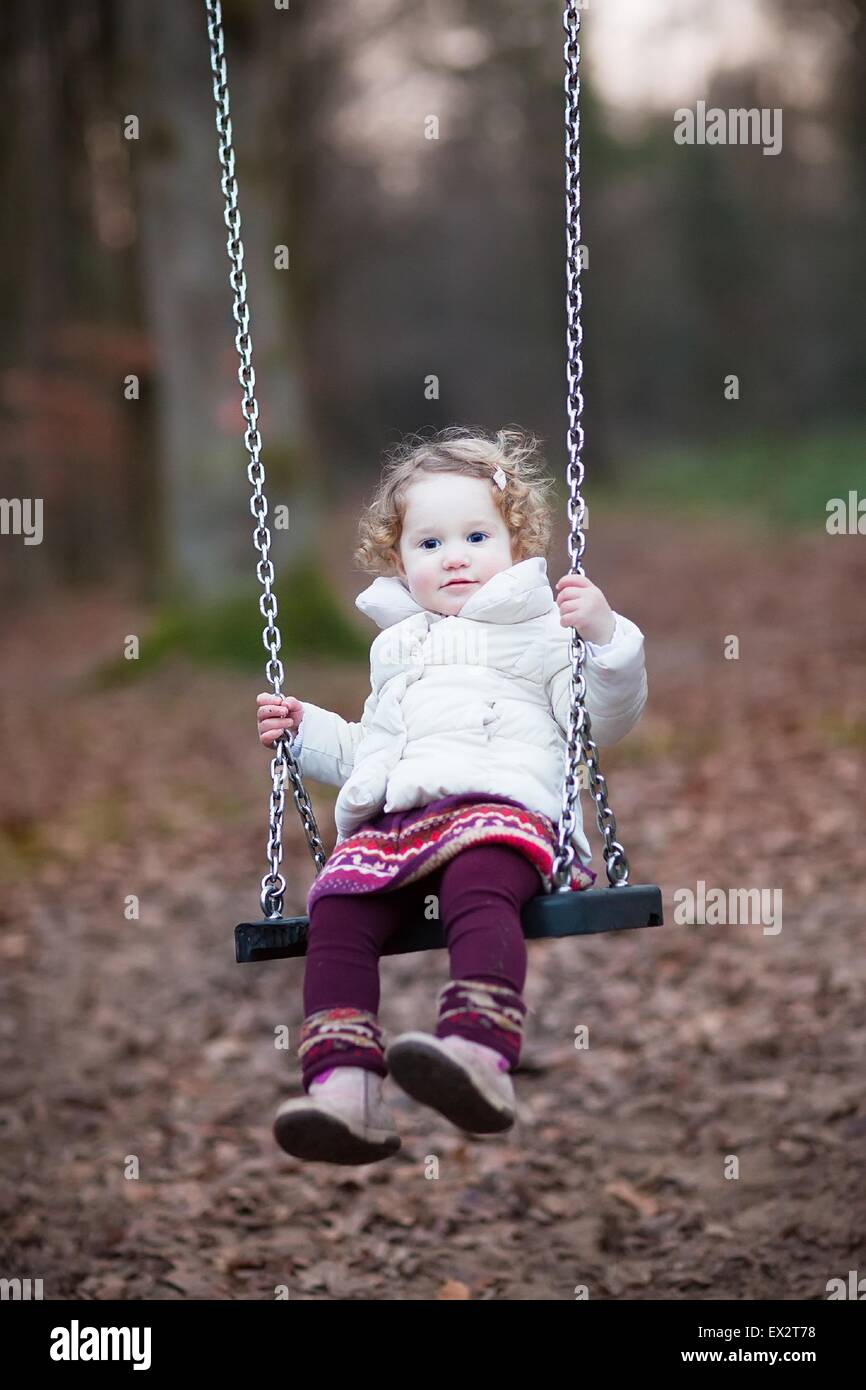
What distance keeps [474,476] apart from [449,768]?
25.4 inches

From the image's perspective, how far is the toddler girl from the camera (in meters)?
2.93

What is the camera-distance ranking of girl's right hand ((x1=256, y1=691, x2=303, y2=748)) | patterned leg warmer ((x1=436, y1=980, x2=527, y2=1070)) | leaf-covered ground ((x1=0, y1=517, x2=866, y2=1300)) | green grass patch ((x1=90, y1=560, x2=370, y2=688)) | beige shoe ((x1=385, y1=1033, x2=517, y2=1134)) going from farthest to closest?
green grass patch ((x1=90, y1=560, x2=370, y2=688)) < leaf-covered ground ((x1=0, y1=517, x2=866, y2=1300)) < girl's right hand ((x1=256, y1=691, x2=303, y2=748)) < patterned leg warmer ((x1=436, y1=980, x2=527, y2=1070)) < beige shoe ((x1=385, y1=1033, x2=517, y2=1134))

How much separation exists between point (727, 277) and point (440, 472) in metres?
26.4

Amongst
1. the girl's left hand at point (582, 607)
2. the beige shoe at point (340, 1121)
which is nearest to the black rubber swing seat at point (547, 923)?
the beige shoe at point (340, 1121)

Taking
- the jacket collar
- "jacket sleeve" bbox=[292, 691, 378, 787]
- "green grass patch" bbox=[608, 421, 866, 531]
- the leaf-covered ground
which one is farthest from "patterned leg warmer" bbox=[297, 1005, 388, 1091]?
"green grass patch" bbox=[608, 421, 866, 531]

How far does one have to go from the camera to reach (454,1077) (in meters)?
2.81

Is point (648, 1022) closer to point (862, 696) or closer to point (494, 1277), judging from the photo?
point (494, 1277)

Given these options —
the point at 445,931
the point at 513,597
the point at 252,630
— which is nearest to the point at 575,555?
the point at 513,597

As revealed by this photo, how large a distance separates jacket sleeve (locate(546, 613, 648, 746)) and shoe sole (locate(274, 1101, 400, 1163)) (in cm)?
93

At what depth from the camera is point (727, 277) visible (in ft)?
92.9

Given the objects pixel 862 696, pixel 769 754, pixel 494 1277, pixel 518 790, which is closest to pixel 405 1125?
pixel 494 1277

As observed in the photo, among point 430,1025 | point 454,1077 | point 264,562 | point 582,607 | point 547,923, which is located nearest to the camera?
point 454,1077

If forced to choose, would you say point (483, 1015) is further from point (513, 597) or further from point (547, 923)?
point (513, 597)

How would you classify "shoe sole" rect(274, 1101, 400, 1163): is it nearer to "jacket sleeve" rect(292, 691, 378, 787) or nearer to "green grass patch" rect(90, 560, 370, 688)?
"jacket sleeve" rect(292, 691, 378, 787)
